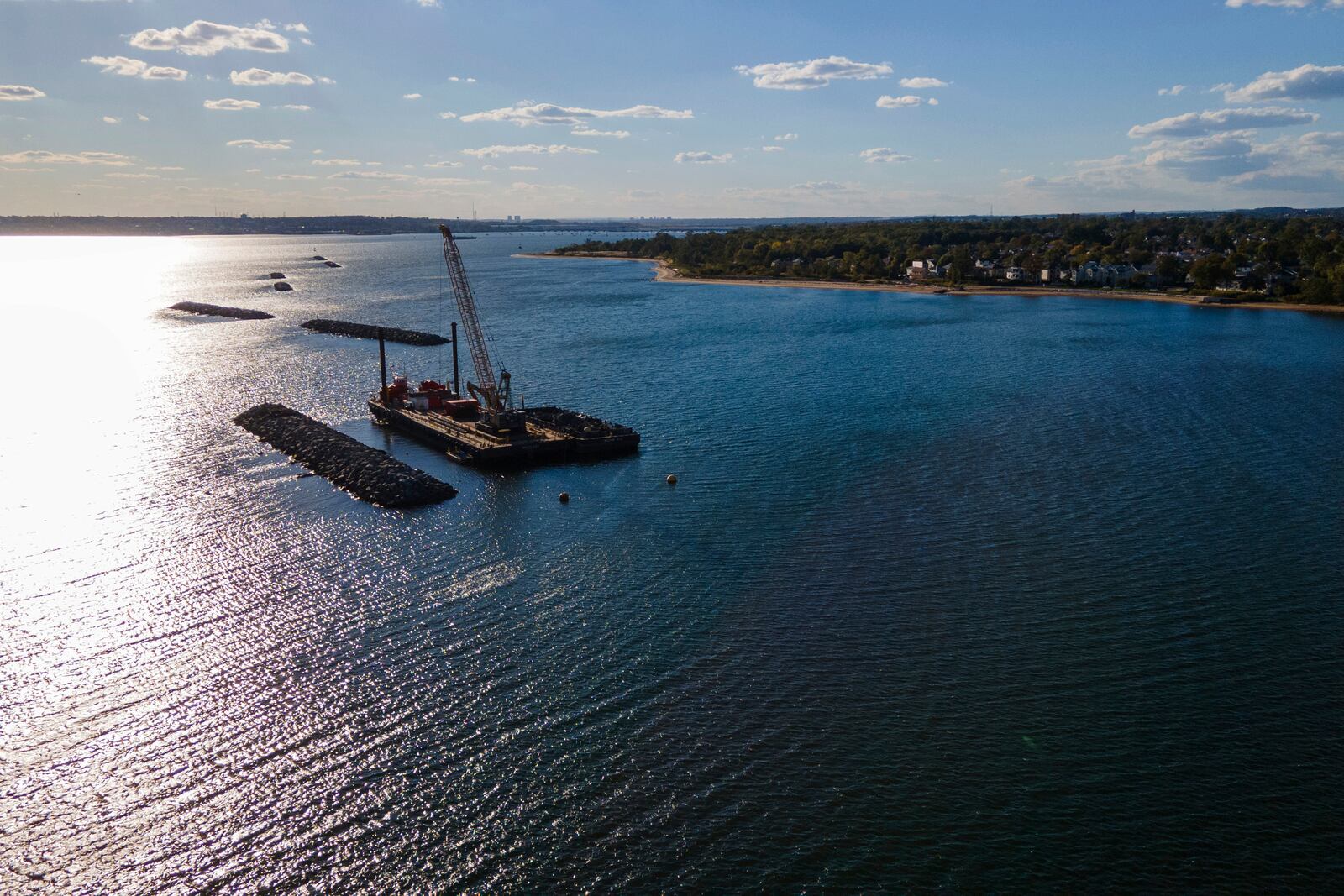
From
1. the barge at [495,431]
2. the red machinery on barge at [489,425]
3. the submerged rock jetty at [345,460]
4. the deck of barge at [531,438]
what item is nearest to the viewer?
the submerged rock jetty at [345,460]

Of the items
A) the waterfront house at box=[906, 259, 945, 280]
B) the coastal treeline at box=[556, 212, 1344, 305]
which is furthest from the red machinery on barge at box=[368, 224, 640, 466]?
the waterfront house at box=[906, 259, 945, 280]

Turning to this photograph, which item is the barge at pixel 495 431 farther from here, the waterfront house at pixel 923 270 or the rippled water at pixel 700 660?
the waterfront house at pixel 923 270

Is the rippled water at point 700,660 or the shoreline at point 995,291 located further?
the shoreline at point 995,291

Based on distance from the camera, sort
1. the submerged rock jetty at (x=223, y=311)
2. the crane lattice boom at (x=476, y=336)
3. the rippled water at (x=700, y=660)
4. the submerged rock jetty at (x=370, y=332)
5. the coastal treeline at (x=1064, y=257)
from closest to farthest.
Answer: the rippled water at (x=700, y=660) < the crane lattice boom at (x=476, y=336) < the submerged rock jetty at (x=370, y=332) < the submerged rock jetty at (x=223, y=311) < the coastal treeline at (x=1064, y=257)

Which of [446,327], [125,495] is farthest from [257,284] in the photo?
[125,495]

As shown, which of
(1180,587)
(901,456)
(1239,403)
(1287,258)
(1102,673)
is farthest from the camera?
(1287,258)

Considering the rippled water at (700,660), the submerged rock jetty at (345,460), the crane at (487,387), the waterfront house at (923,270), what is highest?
the waterfront house at (923,270)

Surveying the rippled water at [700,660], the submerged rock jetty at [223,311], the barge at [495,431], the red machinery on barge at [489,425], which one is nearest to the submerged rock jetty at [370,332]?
the submerged rock jetty at [223,311]

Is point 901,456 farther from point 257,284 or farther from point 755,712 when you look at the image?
point 257,284
